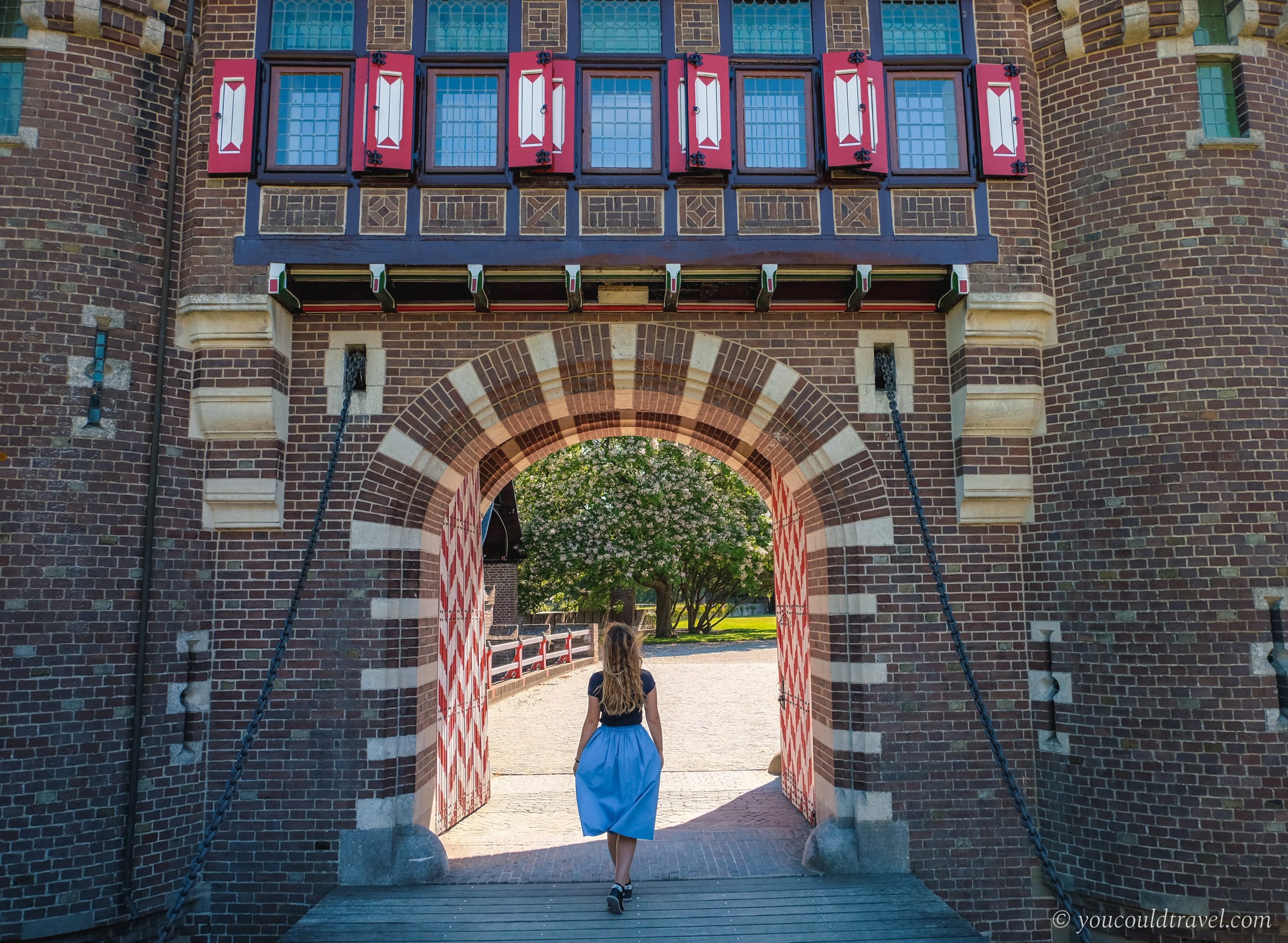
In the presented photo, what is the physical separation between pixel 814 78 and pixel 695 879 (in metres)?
6.62

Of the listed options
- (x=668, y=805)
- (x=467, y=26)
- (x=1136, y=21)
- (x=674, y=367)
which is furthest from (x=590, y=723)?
(x=1136, y=21)

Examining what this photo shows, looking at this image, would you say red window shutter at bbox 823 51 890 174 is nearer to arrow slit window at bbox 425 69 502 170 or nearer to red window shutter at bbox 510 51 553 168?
red window shutter at bbox 510 51 553 168

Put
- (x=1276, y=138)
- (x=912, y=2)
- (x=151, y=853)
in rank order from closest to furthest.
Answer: (x=151, y=853), (x=1276, y=138), (x=912, y=2)

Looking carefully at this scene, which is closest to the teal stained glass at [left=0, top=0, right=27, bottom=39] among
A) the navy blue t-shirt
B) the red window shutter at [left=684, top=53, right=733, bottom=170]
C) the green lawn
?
the red window shutter at [left=684, top=53, right=733, bottom=170]

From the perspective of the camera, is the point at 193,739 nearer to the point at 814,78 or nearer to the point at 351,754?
the point at 351,754

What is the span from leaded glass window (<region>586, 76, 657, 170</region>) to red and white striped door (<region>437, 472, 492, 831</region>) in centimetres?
378

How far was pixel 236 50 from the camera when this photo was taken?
7.20m

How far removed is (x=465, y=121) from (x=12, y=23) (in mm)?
3793

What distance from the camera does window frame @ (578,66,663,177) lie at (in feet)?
23.2

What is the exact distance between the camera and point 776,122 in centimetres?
718

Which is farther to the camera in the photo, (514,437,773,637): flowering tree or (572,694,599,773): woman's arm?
(514,437,773,637): flowering tree

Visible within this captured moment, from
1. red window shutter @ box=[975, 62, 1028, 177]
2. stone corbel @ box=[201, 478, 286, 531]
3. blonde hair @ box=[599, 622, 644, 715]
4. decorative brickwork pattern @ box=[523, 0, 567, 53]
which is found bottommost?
blonde hair @ box=[599, 622, 644, 715]

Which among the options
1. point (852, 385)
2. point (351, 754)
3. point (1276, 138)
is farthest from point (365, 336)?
point (1276, 138)

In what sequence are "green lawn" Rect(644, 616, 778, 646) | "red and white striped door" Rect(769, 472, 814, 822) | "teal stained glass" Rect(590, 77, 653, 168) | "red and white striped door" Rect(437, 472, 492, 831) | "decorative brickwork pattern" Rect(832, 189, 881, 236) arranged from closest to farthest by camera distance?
"decorative brickwork pattern" Rect(832, 189, 881, 236) < "teal stained glass" Rect(590, 77, 653, 168) < "red and white striped door" Rect(437, 472, 492, 831) < "red and white striped door" Rect(769, 472, 814, 822) < "green lawn" Rect(644, 616, 778, 646)
